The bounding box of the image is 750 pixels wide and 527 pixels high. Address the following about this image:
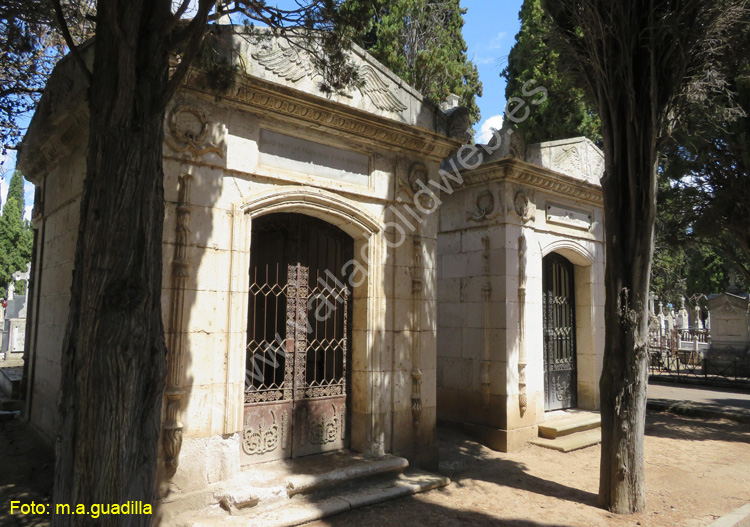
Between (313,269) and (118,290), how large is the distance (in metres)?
3.55

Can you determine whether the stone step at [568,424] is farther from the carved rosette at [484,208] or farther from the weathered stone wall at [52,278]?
the weathered stone wall at [52,278]

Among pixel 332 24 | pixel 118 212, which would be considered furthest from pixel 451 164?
pixel 118 212

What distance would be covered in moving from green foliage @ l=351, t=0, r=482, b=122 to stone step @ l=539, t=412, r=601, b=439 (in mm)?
9663

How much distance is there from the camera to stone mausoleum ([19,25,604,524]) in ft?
15.4

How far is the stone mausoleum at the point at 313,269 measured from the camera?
15.4 feet

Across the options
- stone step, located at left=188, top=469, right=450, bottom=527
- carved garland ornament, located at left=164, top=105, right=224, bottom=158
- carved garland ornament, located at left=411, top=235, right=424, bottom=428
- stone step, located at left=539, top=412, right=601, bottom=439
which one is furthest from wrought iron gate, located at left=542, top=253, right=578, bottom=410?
carved garland ornament, located at left=164, top=105, right=224, bottom=158

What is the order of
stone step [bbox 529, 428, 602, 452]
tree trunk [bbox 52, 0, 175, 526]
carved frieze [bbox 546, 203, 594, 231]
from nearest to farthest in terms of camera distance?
tree trunk [bbox 52, 0, 175, 526], stone step [bbox 529, 428, 602, 452], carved frieze [bbox 546, 203, 594, 231]

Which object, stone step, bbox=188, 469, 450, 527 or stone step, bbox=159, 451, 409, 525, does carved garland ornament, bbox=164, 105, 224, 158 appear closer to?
stone step, bbox=159, 451, 409, 525

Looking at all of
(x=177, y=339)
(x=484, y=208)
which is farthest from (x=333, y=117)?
(x=484, y=208)

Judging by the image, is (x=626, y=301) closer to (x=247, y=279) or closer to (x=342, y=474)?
(x=342, y=474)

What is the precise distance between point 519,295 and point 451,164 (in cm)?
252

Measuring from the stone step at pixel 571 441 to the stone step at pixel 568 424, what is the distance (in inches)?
3.4

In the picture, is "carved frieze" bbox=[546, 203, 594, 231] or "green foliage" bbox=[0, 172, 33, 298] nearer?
"carved frieze" bbox=[546, 203, 594, 231]

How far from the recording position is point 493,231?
813 cm
